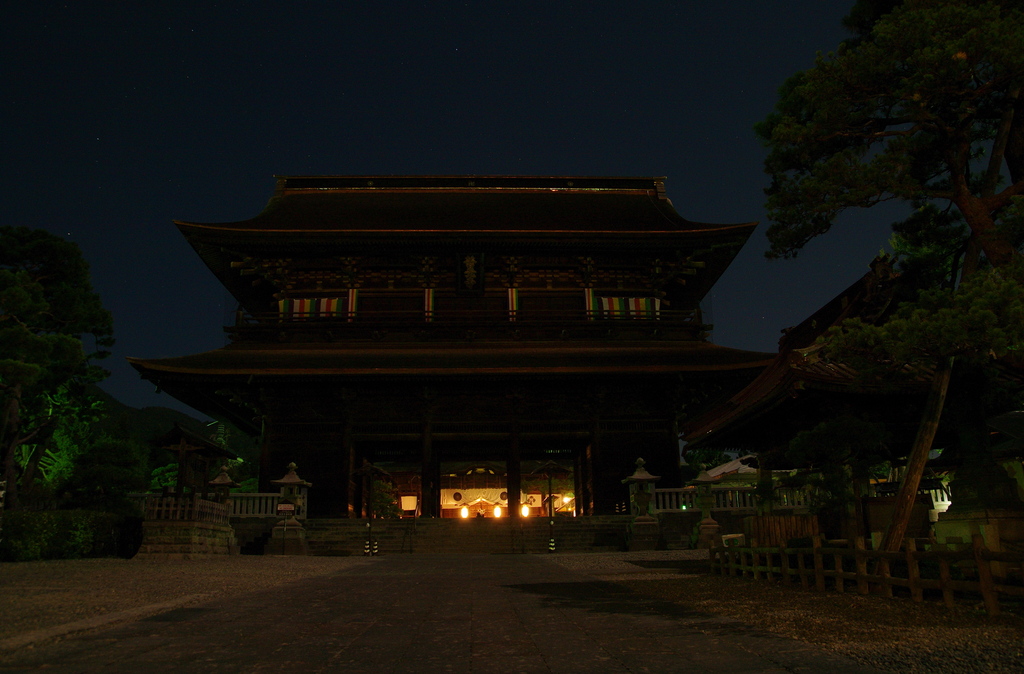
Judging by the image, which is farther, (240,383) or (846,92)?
(240,383)

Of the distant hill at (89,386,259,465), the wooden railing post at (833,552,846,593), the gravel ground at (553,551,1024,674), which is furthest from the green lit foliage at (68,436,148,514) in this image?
the distant hill at (89,386,259,465)

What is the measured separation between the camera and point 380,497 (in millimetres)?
31312

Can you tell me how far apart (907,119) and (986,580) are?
217 inches

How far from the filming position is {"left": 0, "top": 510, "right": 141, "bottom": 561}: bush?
14188 mm

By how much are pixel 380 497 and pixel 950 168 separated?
87.9ft

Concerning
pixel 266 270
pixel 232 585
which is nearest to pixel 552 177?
pixel 266 270

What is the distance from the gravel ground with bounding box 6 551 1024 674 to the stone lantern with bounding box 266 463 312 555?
4.85 meters

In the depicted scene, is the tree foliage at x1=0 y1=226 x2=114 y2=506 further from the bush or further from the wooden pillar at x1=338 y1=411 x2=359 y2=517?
the wooden pillar at x1=338 y1=411 x2=359 y2=517

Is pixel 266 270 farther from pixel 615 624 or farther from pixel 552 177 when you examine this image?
pixel 615 624

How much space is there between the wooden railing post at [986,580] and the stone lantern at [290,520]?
1500 centimetres

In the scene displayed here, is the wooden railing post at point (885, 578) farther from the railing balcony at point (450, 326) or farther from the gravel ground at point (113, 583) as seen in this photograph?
the railing balcony at point (450, 326)

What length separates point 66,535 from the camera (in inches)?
587

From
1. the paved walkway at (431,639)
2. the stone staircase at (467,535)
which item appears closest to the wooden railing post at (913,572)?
the paved walkway at (431,639)

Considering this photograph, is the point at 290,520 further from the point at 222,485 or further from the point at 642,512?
the point at 642,512
